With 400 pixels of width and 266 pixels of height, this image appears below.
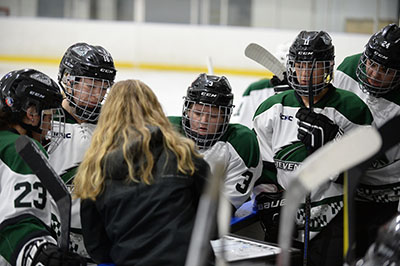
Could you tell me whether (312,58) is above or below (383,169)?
above

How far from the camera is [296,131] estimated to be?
235 cm

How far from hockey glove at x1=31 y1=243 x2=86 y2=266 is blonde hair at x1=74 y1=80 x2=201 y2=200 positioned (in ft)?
0.52

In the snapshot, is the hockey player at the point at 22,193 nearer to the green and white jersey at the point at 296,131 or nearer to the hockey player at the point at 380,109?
the green and white jersey at the point at 296,131

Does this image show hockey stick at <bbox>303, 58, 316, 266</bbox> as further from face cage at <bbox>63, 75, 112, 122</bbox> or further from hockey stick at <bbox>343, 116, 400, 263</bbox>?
hockey stick at <bbox>343, 116, 400, 263</bbox>

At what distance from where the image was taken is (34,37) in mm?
7730

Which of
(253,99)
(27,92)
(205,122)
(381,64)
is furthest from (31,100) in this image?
(253,99)

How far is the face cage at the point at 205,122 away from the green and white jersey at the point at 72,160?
0.37 metres

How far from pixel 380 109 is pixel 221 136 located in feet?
2.23

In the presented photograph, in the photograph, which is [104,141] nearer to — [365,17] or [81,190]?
[81,190]

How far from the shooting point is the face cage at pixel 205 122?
226 centimetres

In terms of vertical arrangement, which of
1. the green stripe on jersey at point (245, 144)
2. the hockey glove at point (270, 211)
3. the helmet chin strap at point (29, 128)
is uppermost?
the helmet chin strap at point (29, 128)

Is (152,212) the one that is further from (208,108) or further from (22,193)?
(208,108)

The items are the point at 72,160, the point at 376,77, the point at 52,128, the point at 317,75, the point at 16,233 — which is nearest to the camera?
the point at 16,233

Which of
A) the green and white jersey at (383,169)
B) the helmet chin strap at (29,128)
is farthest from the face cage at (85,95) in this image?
the green and white jersey at (383,169)
